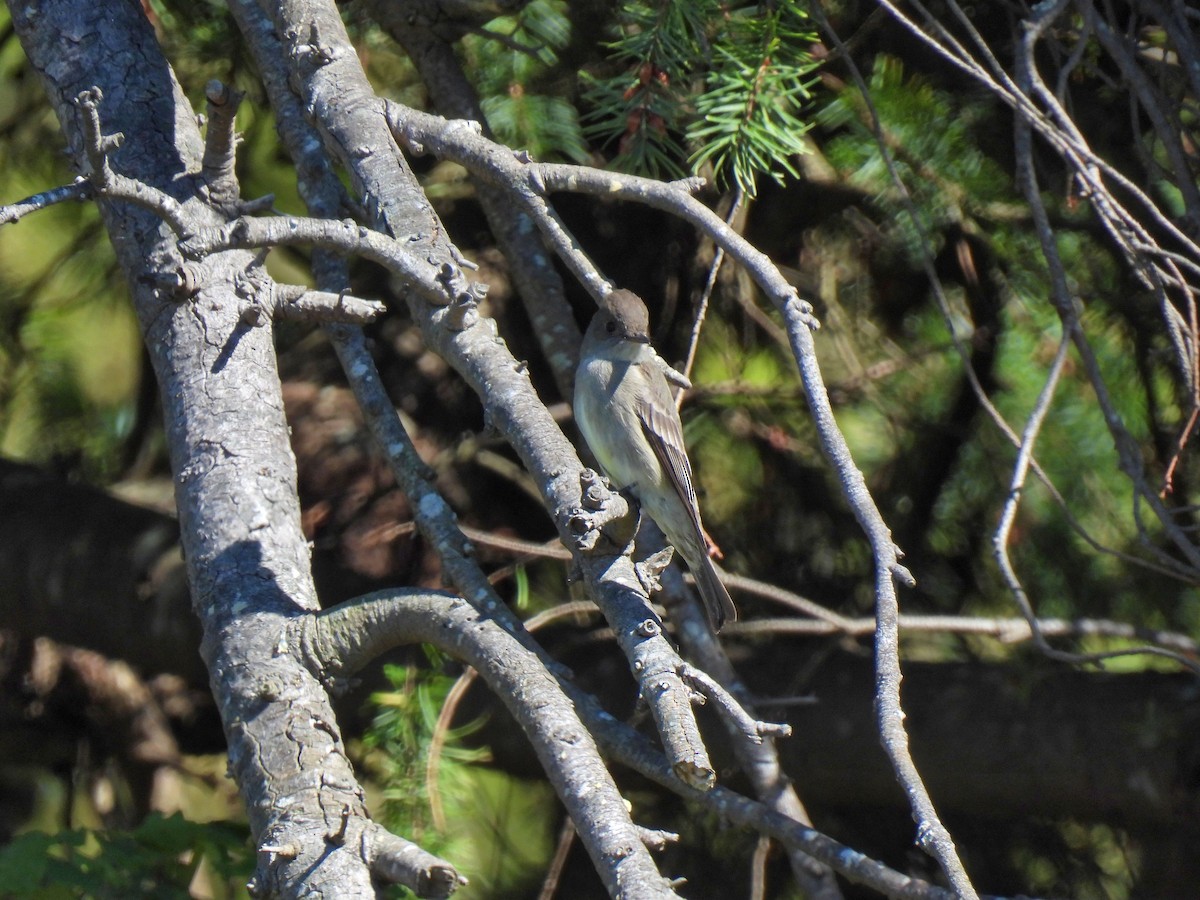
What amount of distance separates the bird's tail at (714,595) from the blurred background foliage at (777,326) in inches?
15.6

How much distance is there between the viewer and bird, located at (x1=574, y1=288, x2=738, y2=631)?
3.04 metres

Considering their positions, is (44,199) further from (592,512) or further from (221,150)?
(592,512)

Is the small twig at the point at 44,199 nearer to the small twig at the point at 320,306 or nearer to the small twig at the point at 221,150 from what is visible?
the small twig at the point at 221,150

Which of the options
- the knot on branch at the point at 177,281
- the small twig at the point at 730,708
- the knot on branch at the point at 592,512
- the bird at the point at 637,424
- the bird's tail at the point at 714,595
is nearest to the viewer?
the small twig at the point at 730,708

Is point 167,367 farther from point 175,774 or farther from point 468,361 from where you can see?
point 175,774

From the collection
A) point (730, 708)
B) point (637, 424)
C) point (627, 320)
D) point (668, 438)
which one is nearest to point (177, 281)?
point (730, 708)

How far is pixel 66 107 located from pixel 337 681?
4.49ft

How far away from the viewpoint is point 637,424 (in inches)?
135

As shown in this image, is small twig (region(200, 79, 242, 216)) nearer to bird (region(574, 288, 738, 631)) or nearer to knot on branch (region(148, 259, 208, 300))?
→ knot on branch (region(148, 259, 208, 300))

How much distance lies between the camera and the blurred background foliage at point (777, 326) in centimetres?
294

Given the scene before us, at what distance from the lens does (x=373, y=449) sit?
354 centimetres

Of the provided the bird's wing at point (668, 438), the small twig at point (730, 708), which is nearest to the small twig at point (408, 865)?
the small twig at point (730, 708)

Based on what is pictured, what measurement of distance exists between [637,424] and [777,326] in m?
0.47

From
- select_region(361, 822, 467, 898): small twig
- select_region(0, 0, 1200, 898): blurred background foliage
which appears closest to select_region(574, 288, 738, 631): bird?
select_region(0, 0, 1200, 898): blurred background foliage
